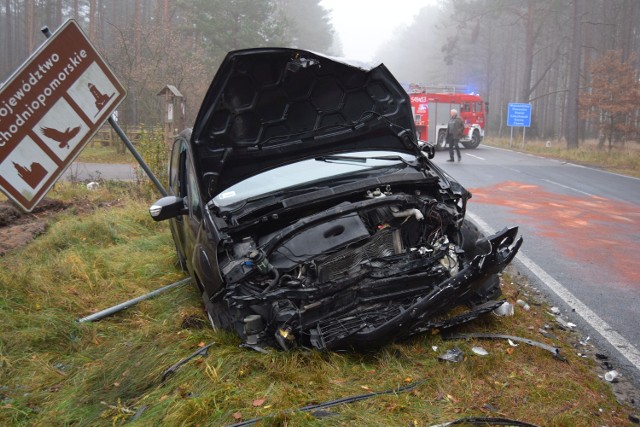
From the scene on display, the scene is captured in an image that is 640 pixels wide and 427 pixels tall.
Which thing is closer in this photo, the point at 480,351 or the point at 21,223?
the point at 480,351

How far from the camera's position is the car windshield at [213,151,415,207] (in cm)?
427

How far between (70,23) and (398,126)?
10.1 ft

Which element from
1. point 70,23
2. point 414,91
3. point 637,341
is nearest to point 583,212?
point 637,341

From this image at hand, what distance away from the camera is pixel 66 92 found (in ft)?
14.5

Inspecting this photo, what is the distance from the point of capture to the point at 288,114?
15.3ft

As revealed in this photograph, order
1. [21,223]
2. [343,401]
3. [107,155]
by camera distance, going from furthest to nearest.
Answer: [107,155]
[21,223]
[343,401]

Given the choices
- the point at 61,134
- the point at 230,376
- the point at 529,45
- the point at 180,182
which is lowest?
the point at 230,376

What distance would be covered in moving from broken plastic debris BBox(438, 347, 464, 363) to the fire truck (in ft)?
71.4

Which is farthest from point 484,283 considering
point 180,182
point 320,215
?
point 180,182

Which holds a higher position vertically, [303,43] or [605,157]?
[303,43]

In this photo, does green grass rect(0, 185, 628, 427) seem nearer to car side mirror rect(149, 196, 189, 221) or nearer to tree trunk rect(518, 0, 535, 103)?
car side mirror rect(149, 196, 189, 221)

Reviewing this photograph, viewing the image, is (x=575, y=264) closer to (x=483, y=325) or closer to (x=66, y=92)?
(x=483, y=325)

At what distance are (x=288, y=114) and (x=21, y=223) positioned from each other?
20.1 ft

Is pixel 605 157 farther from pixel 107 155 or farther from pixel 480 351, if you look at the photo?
pixel 480 351
